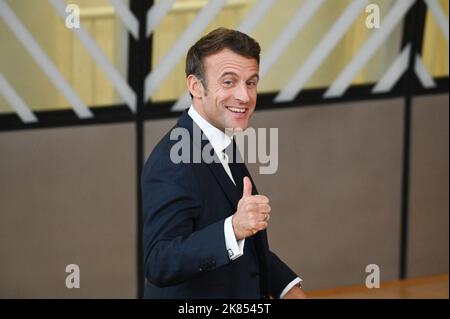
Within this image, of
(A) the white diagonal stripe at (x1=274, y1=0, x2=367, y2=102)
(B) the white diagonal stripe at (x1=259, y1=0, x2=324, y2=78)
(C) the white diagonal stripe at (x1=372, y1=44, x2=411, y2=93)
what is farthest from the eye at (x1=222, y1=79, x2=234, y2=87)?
(C) the white diagonal stripe at (x1=372, y1=44, x2=411, y2=93)

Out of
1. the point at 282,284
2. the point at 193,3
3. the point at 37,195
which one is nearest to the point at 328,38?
the point at 193,3

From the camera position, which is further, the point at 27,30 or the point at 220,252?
the point at 27,30

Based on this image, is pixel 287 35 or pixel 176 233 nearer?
pixel 176 233

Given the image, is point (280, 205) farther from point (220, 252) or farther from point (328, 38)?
point (220, 252)

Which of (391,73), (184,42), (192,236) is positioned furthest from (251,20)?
(192,236)

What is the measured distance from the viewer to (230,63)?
194cm

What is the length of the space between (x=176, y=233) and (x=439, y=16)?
11.5ft

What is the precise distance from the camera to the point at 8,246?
14.3ft

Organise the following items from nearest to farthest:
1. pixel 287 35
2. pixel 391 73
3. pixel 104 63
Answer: pixel 104 63, pixel 287 35, pixel 391 73

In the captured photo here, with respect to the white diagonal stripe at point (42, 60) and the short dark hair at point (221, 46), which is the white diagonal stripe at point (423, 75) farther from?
the short dark hair at point (221, 46)

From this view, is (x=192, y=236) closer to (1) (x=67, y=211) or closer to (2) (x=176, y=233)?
(2) (x=176, y=233)

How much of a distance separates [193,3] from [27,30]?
2.58 ft

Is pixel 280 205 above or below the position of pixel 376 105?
below
